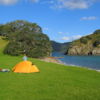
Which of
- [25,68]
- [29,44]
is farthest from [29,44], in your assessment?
[25,68]

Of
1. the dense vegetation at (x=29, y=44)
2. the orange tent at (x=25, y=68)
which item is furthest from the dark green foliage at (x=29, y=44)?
the orange tent at (x=25, y=68)

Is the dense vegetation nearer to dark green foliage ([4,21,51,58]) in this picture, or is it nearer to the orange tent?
dark green foliage ([4,21,51,58])

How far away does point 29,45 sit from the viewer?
6656cm

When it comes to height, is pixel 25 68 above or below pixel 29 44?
below

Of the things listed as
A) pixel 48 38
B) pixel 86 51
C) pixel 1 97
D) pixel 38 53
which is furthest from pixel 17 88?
pixel 86 51

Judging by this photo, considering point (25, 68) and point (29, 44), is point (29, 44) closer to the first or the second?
point (29, 44)

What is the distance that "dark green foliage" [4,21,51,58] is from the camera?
63.7 metres

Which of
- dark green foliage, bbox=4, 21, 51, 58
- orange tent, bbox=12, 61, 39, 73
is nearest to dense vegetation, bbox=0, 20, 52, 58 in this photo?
dark green foliage, bbox=4, 21, 51, 58

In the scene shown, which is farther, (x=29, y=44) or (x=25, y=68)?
(x=29, y=44)

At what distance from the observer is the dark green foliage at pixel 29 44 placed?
6370 cm

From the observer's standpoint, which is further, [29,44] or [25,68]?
[29,44]

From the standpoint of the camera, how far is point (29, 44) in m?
66.9

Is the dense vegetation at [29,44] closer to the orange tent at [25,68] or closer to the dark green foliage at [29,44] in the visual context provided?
the dark green foliage at [29,44]

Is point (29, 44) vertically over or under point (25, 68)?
over
